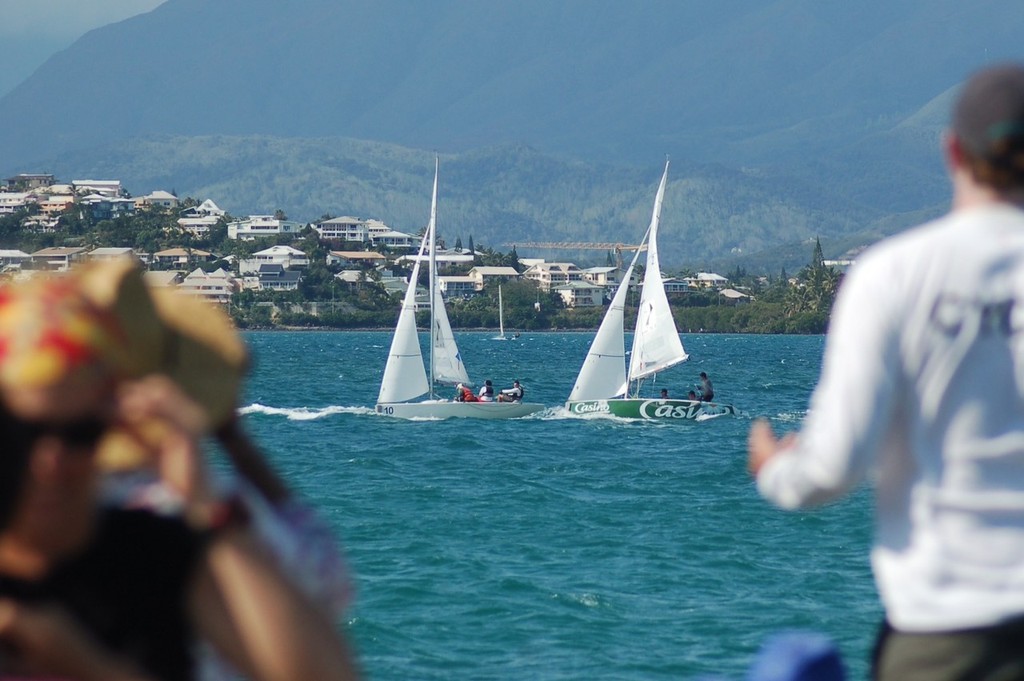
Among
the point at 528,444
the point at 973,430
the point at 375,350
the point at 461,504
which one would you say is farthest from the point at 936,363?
the point at 375,350

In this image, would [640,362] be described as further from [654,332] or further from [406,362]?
[406,362]

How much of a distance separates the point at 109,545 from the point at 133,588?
2.9 inches

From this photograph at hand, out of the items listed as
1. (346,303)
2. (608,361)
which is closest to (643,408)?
(608,361)

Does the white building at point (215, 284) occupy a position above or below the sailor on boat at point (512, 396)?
above

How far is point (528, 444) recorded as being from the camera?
38062 mm

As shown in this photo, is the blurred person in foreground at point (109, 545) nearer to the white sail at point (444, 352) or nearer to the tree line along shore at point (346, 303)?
the white sail at point (444, 352)

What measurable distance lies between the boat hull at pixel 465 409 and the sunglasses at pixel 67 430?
40966mm

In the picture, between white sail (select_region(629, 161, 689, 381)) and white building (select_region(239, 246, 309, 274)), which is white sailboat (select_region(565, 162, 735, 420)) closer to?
white sail (select_region(629, 161, 689, 381))

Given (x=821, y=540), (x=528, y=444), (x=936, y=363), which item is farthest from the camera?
(x=528, y=444)

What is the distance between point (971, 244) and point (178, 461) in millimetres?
1562

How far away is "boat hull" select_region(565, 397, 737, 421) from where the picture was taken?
42781mm

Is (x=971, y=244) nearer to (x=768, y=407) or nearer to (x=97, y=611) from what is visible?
(x=97, y=611)

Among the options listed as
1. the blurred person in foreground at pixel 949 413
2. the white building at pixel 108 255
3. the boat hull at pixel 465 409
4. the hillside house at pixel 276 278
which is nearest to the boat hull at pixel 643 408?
the boat hull at pixel 465 409

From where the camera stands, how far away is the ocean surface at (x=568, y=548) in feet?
48.1
